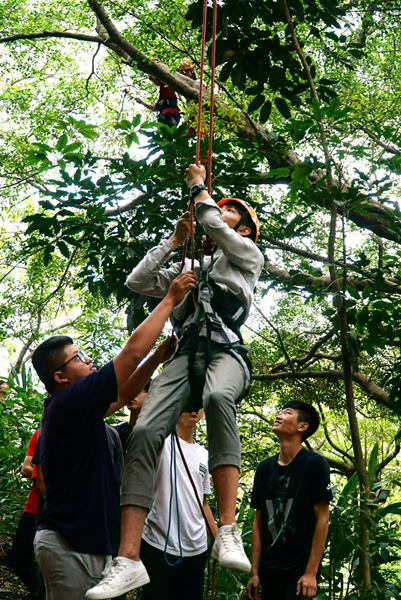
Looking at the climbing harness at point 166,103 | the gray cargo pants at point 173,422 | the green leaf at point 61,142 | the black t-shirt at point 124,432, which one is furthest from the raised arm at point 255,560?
the climbing harness at point 166,103

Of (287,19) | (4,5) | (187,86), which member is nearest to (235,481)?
(287,19)

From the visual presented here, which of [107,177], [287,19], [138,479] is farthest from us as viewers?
[107,177]

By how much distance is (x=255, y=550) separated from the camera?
262cm

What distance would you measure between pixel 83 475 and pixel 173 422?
35 centimetres

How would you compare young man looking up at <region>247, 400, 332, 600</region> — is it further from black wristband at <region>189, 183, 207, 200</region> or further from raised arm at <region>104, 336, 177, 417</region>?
black wristband at <region>189, 183, 207, 200</region>

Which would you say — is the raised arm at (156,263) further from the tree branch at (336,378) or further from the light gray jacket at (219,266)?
the tree branch at (336,378)

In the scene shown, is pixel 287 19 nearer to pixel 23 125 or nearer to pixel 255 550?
pixel 255 550

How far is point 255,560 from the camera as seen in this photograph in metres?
2.59

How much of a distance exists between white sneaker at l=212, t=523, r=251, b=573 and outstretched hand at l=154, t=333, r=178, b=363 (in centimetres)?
72

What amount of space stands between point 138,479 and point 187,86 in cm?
495

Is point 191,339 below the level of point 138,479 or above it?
above

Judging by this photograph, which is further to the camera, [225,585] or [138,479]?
[225,585]

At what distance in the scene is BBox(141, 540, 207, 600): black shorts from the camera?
7.58ft

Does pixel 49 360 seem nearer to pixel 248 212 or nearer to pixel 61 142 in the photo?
pixel 248 212
